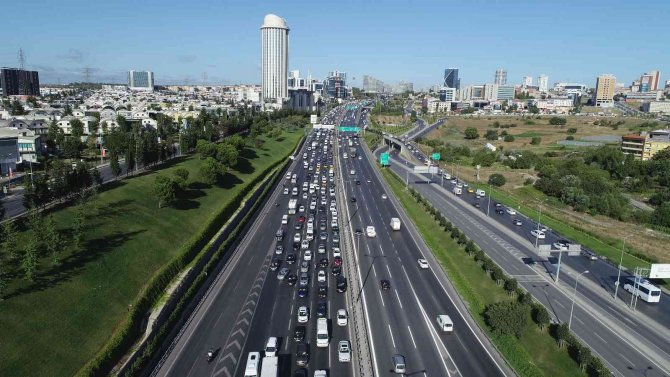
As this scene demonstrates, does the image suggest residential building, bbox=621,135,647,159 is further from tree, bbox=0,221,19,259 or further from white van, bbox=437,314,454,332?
tree, bbox=0,221,19,259

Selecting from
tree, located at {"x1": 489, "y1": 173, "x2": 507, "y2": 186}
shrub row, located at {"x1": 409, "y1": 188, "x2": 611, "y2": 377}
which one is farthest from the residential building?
shrub row, located at {"x1": 409, "y1": 188, "x2": 611, "y2": 377}

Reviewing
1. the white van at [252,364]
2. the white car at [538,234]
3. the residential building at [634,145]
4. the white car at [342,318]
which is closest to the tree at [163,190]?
the white car at [342,318]

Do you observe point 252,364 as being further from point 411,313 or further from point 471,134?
point 471,134

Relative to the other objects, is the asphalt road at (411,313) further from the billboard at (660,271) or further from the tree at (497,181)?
the tree at (497,181)

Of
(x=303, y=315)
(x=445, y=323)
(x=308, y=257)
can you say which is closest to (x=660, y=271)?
(x=445, y=323)

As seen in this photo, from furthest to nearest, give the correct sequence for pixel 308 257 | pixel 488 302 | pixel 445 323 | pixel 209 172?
pixel 209 172
pixel 308 257
pixel 488 302
pixel 445 323

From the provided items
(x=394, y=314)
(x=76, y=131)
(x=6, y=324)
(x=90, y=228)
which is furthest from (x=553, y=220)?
(x=76, y=131)
